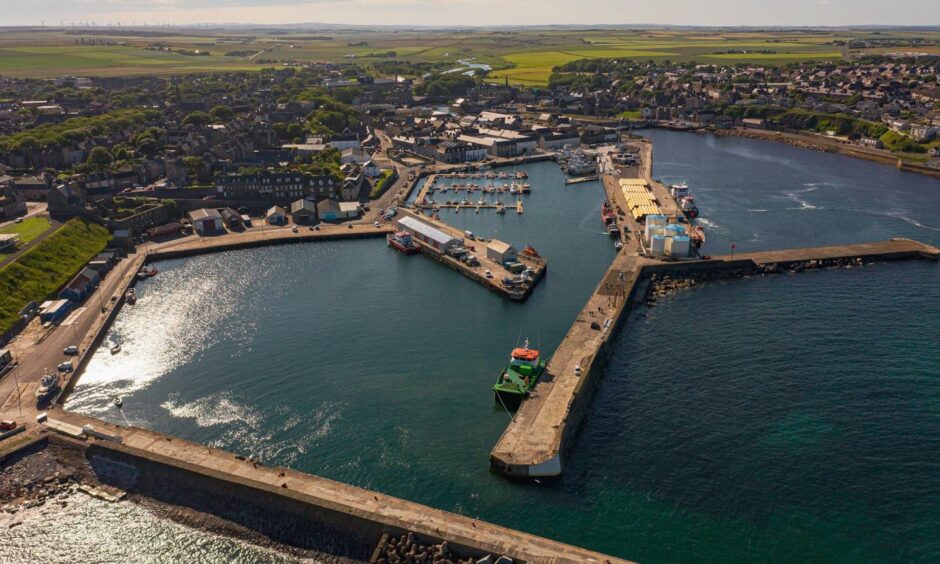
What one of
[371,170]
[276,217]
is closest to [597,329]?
[276,217]

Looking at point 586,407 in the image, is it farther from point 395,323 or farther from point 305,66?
point 305,66

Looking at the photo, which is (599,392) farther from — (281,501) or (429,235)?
(429,235)

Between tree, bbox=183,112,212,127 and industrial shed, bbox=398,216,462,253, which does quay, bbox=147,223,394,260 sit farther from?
tree, bbox=183,112,212,127

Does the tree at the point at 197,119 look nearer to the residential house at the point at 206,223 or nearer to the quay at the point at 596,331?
the residential house at the point at 206,223

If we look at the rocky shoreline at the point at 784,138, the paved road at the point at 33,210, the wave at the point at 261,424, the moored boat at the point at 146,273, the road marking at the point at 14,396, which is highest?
the paved road at the point at 33,210

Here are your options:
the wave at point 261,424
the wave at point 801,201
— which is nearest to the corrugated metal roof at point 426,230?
the wave at point 261,424

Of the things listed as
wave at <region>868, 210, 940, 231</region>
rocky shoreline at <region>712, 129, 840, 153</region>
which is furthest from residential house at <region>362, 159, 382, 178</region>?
rocky shoreline at <region>712, 129, 840, 153</region>
